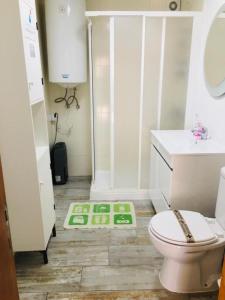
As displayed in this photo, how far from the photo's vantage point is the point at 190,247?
1498mm

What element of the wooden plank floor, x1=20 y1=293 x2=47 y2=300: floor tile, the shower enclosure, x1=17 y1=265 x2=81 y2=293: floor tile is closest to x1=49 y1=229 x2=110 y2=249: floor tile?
the wooden plank floor

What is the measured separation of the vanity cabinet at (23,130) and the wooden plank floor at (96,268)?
0.16 m

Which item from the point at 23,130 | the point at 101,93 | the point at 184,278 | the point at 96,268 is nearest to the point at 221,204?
the point at 184,278

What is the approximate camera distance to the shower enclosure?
2.47m

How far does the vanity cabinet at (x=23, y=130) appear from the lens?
4.89ft

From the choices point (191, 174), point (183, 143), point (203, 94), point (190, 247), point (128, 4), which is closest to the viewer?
point (190, 247)

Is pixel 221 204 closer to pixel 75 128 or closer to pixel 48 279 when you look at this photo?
pixel 48 279

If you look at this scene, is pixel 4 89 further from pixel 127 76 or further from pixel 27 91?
pixel 127 76

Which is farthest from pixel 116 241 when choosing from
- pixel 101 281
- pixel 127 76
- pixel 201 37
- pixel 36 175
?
pixel 201 37

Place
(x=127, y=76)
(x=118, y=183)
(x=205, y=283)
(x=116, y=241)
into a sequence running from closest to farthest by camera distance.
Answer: (x=205, y=283) < (x=116, y=241) < (x=127, y=76) < (x=118, y=183)

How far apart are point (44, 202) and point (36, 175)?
0.92 ft

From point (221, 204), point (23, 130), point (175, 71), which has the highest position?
point (175, 71)

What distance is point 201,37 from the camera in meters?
2.49

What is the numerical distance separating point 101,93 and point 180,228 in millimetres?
2029
